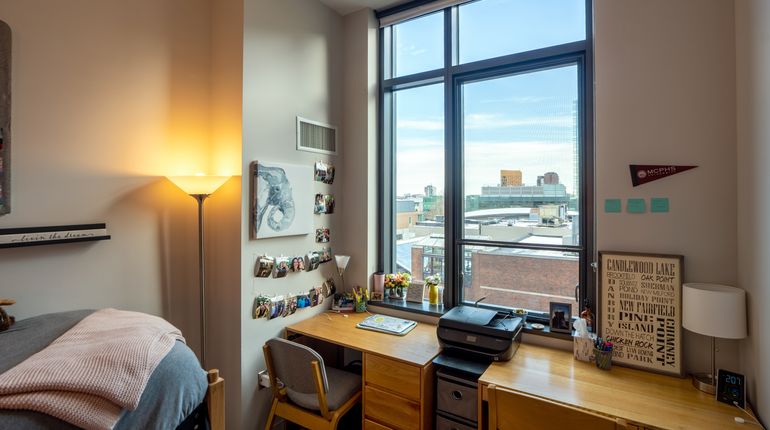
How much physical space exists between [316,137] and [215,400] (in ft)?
6.39

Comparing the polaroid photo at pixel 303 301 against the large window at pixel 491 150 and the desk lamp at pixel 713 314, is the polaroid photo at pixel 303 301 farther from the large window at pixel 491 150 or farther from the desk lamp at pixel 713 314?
the desk lamp at pixel 713 314

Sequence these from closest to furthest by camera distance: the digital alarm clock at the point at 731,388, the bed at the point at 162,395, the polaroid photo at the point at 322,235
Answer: the bed at the point at 162,395
the digital alarm clock at the point at 731,388
the polaroid photo at the point at 322,235

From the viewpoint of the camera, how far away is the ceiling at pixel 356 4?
9.27 feet

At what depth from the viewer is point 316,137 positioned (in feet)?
8.98

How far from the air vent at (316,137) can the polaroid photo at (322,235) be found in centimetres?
62

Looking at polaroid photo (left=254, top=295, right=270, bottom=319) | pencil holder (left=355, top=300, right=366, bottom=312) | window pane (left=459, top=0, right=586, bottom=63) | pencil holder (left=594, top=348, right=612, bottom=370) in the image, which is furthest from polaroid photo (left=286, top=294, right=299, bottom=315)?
window pane (left=459, top=0, right=586, bottom=63)

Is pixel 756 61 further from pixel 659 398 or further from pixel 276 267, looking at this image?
pixel 276 267

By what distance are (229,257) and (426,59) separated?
2151mm

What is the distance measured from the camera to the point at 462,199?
270cm

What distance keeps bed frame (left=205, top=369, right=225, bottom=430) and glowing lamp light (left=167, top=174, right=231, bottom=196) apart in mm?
1167

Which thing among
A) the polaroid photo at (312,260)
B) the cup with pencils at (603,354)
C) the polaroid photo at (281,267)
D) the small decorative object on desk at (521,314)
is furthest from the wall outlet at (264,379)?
the cup with pencils at (603,354)

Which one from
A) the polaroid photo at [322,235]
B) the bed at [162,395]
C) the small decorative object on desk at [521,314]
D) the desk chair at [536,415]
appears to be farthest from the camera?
the polaroid photo at [322,235]

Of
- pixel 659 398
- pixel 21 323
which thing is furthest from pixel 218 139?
pixel 659 398

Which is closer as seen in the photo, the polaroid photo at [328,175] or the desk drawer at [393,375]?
the desk drawer at [393,375]
